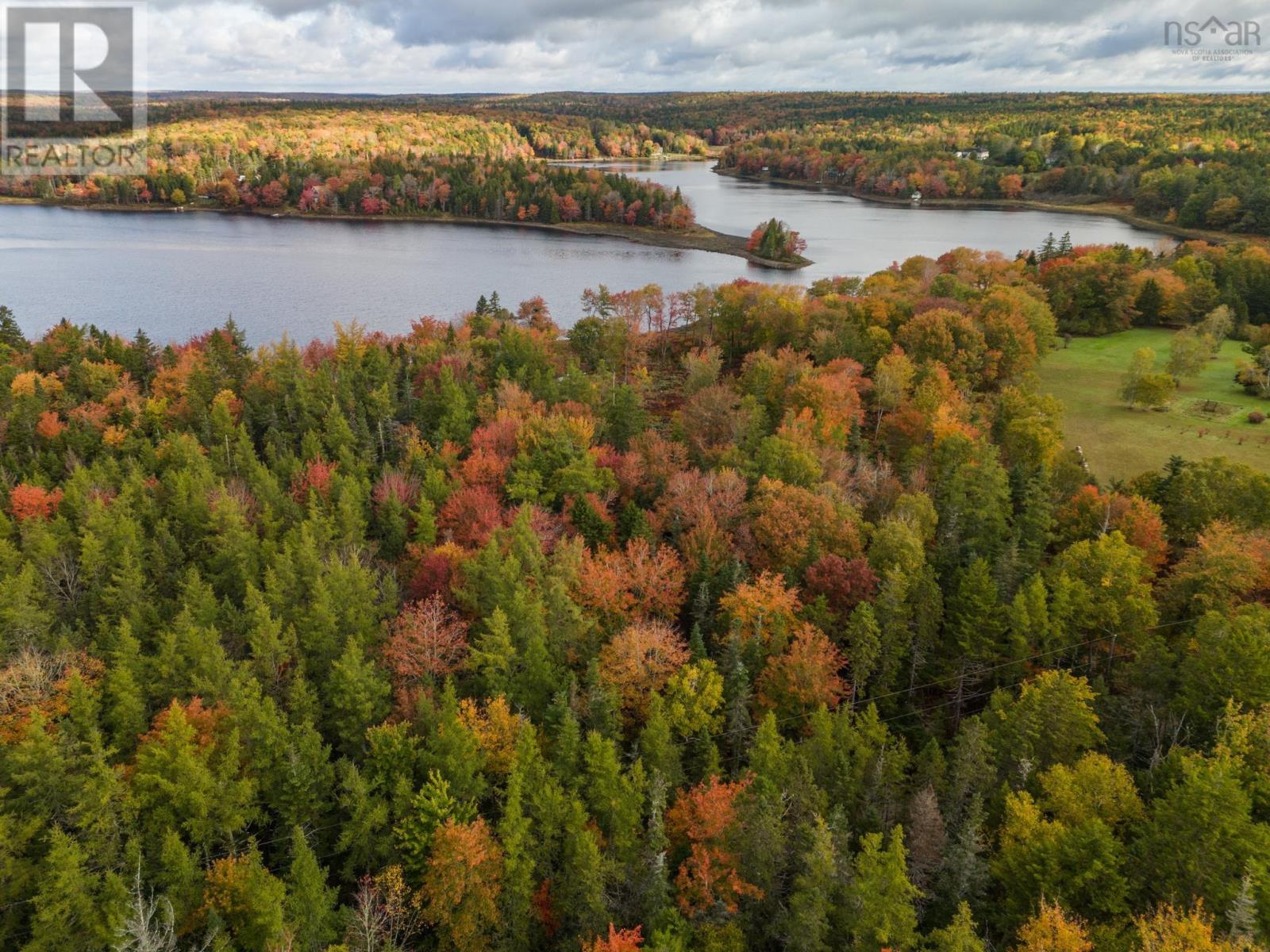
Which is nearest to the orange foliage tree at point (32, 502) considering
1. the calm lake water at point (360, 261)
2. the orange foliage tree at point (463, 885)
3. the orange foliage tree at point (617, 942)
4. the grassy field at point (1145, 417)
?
the orange foliage tree at point (463, 885)

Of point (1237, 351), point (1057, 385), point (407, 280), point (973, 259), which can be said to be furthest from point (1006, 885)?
point (407, 280)

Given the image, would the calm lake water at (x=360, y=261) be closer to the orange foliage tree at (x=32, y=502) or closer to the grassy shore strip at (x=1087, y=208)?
the grassy shore strip at (x=1087, y=208)

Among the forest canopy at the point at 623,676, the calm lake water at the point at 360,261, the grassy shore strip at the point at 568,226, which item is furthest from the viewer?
the grassy shore strip at the point at 568,226

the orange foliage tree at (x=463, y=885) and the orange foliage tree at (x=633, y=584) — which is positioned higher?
the orange foliage tree at (x=633, y=584)

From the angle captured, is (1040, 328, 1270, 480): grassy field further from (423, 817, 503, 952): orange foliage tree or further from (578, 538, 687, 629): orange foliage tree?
(423, 817, 503, 952): orange foliage tree

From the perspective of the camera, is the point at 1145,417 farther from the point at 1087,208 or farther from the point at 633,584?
the point at 1087,208

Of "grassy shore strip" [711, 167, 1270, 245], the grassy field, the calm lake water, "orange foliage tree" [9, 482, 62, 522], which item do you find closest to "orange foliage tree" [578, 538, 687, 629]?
the grassy field

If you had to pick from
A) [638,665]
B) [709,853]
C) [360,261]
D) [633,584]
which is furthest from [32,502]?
[360,261]

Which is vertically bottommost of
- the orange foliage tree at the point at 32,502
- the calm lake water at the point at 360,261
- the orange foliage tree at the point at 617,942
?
the orange foliage tree at the point at 617,942
